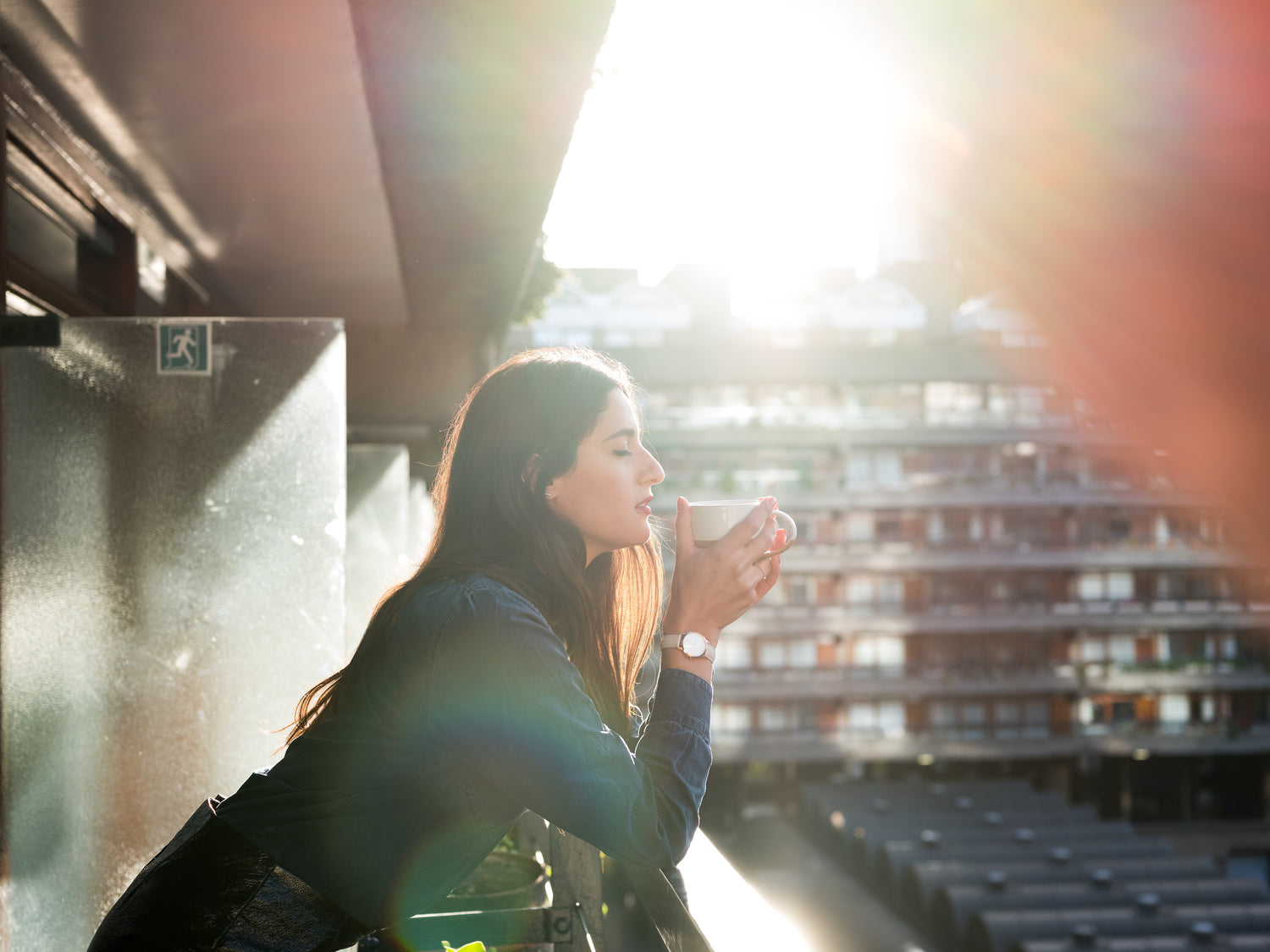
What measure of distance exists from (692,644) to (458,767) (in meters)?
0.26

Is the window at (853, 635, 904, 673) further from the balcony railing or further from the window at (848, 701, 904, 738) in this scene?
the balcony railing

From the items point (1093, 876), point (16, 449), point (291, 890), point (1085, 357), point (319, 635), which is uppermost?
point (16, 449)

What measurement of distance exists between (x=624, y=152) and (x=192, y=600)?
1.22 meters

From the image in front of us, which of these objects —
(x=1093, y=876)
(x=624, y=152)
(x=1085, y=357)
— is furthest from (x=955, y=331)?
(x=1085, y=357)

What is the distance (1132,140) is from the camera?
1.23ft

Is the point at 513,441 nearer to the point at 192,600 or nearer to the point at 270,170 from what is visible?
the point at 192,600

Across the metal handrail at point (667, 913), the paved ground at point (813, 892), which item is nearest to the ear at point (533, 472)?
the metal handrail at point (667, 913)

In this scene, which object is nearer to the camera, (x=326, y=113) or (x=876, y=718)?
(x=326, y=113)

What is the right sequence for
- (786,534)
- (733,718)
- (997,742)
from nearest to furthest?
(786,534), (733,718), (997,742)

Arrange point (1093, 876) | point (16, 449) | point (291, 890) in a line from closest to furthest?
point (291, 890), point (16, 449), point (1093, 876)

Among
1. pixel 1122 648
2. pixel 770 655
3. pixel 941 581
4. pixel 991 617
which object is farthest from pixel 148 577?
pixel 1122 648

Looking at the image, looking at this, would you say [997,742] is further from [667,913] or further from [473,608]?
[473,608]

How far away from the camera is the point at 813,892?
18766mm

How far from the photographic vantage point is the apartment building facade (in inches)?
950
